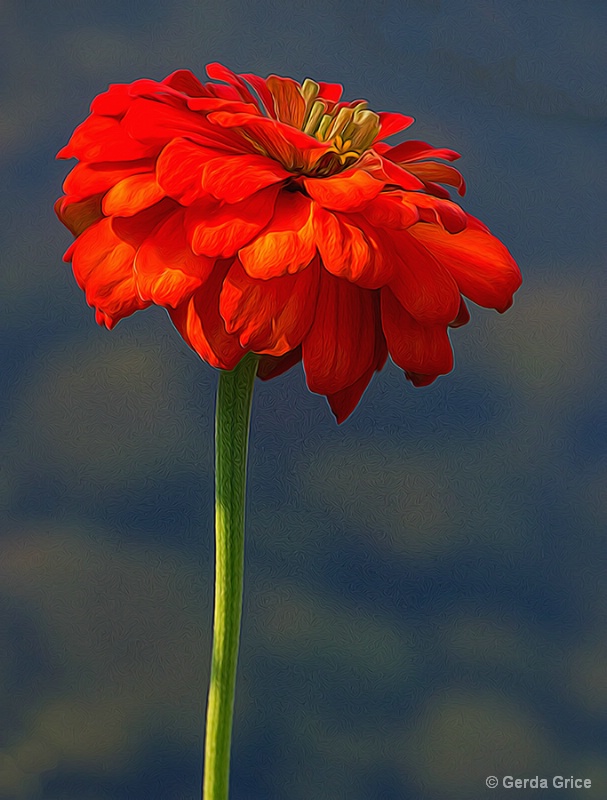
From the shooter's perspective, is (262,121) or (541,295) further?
(541,295)

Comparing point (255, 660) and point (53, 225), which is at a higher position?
point (53, 225)

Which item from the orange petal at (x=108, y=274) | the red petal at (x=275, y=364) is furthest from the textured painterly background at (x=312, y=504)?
the orange petal at (x=108, y=274)

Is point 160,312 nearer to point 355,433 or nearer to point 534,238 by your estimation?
point 355,433

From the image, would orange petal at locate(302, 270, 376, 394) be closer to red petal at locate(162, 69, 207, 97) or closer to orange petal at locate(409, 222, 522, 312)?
orange petal at locate(409, 222, 522, 312)

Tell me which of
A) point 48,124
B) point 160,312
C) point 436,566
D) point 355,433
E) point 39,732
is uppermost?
point 48,124

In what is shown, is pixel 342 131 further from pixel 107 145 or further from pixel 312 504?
pixel 312 504

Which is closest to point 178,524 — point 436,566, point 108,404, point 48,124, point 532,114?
point 108,404
